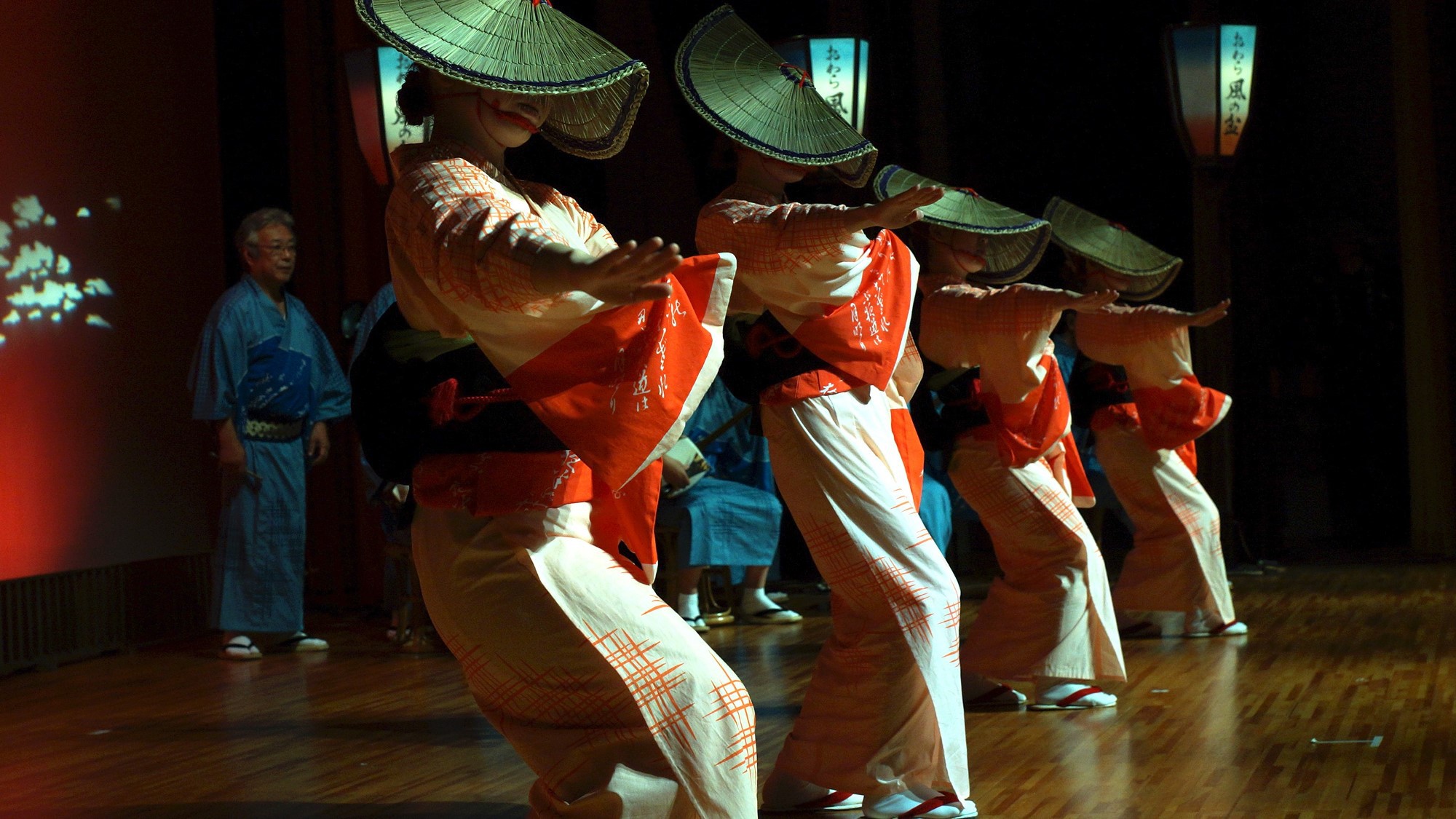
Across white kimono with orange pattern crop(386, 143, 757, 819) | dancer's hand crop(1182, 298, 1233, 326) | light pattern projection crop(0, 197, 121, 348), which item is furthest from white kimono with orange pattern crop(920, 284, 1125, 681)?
light pattern projection crop(0, 197, 121, 348)

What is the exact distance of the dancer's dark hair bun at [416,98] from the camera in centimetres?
194

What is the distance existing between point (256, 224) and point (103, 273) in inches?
31.5

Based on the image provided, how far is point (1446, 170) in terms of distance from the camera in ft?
24.1

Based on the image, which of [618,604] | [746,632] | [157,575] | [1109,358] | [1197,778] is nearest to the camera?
[618,604]

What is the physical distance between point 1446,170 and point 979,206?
4.79 metres

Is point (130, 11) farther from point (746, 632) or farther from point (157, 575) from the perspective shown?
point (746, 632)

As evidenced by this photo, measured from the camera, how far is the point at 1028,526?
3.74 m

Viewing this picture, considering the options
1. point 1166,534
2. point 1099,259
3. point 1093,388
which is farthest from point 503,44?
point 1166,534

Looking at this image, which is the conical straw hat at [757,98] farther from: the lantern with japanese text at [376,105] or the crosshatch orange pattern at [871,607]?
the lantern with japanese text at [376,105]

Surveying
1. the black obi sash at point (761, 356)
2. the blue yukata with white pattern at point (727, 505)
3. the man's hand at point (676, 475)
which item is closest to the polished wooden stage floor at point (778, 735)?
→ the blue yukata with white pattern at point (727, 505)

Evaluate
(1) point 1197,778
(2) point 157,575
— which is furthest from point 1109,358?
(2) point 157,575

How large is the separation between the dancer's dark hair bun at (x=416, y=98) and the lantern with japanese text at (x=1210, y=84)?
476 centimetres

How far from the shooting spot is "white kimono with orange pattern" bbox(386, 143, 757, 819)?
1.65m

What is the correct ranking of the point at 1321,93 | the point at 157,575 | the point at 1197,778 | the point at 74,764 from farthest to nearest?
the point at 1321,93 < the point at 157,575 < the point at 74,764 < the point at 1197,778
